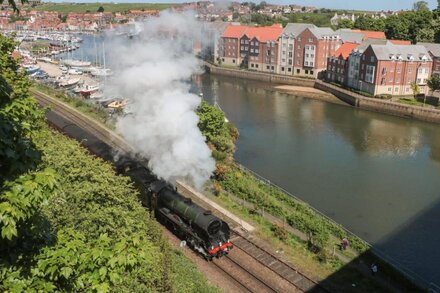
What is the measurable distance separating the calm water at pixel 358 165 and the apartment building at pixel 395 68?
5.76 meters

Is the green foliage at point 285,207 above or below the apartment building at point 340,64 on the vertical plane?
below

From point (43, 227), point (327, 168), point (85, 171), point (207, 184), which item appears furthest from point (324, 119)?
point (43, 227)

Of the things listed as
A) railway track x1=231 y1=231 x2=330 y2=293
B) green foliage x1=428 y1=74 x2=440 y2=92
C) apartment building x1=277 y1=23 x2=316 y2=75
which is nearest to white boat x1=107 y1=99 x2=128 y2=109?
railway track x1=231 y1=231 x2=330 y2=293

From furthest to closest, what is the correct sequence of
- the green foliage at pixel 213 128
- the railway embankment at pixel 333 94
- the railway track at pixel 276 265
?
the railway embankment at pixel 333 94 → the green foliage at pixel 213 128 → the railway track at pixel 276 265

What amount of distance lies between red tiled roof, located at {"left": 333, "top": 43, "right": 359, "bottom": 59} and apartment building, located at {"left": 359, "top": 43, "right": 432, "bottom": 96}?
6855mm

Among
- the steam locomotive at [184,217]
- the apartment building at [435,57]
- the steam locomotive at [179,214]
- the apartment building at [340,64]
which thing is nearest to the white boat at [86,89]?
the steam locomotive at [179,214]

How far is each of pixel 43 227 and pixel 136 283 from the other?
7.29 meters

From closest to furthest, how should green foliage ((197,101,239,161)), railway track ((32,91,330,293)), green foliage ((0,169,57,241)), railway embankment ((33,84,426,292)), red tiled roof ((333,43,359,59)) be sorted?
1. green foliage ((0,169,57,241))
2. railway track ((32,91,330,293))
3. railway embankment ((33,84,426,292))
4. green foliage ((197,101,239,161))
5. red tiled roof ((333,43,359,59))

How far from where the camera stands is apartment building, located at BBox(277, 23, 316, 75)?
77125 millimetres

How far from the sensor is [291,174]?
110 feet

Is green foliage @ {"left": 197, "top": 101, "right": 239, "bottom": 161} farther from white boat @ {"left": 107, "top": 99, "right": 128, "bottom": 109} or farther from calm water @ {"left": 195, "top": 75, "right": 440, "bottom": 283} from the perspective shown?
white boat @ {"left": 107, "top": 99, "right": 128, "bottom": 109}

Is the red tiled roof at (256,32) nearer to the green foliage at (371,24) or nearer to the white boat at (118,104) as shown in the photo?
the green foliage at (371,24)

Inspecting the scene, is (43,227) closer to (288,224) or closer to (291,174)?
(288,224)

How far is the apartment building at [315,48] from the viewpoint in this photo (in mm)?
73688
